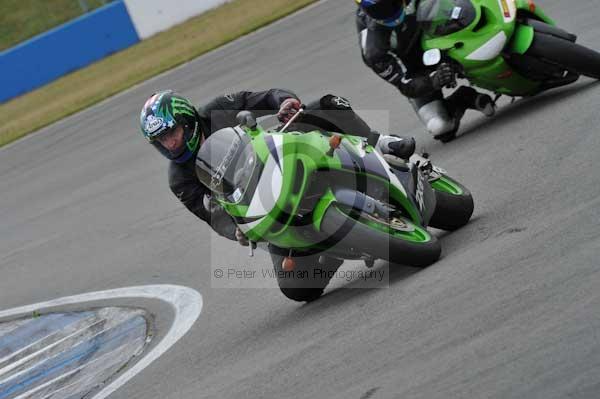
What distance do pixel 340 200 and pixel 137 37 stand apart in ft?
68.6

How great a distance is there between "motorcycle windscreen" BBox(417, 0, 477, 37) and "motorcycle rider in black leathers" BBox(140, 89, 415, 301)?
6.94 feet

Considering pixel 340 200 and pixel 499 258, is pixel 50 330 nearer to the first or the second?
pixel 340 200

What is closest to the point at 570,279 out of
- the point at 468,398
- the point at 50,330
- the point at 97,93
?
the point at 468,398

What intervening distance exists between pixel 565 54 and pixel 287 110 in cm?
290

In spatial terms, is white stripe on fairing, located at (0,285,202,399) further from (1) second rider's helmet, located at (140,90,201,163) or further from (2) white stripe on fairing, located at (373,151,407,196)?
(2) white stripe on fairing, located at (373,151,407,196)

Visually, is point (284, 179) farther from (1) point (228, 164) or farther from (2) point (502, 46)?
(2) point (502, 46)

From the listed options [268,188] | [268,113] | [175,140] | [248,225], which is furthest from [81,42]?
[268,188]

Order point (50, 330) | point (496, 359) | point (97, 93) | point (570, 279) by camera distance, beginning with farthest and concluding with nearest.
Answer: point (97, 93) < point (50, 330) < point (570, 279) < point (496, 359)

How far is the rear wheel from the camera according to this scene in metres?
6.96

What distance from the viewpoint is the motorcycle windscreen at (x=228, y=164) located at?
621 cm

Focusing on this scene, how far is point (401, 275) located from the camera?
6574 millimetres

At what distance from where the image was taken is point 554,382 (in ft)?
13.5

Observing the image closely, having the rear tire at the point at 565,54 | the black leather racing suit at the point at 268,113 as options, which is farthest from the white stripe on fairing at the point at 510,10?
the black leather racing suit at the point at 268,113

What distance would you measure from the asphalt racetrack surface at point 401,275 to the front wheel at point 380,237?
0.13 meters
